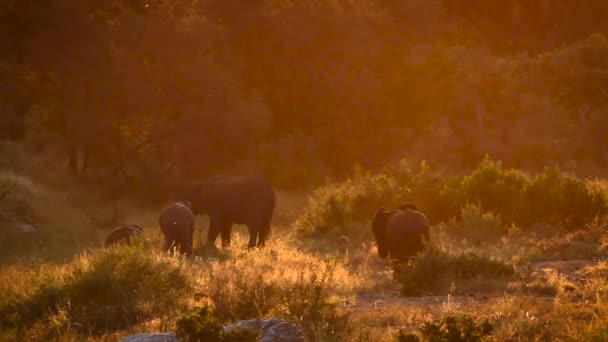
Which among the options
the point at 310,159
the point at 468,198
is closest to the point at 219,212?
the point at 468,198

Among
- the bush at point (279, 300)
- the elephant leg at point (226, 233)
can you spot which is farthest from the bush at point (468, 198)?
the bush at point (279, 300)

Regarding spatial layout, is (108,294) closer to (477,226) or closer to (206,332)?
(206,332)

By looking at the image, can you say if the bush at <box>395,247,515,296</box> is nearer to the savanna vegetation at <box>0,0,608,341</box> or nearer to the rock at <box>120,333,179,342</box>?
the savanna vegetation at <box>0,0,608,341</box>

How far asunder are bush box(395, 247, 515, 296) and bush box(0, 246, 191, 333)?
3.26 m

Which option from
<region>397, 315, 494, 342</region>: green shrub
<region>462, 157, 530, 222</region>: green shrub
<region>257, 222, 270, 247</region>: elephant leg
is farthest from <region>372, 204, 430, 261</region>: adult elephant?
<region>397, 315, 494, 342</region>: green shrub

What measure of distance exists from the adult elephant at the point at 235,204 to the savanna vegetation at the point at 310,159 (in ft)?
1.97

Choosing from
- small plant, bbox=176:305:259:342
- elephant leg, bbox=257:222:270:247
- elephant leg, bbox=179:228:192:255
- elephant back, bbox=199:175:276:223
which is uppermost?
small plant, bbox=176:305:259:342

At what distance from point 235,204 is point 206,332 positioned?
43.6 feet

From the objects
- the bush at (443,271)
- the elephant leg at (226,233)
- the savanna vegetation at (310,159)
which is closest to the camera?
the savanna vegetation at (310,159)

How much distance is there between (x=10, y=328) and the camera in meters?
12.1

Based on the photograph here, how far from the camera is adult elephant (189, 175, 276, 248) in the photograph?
857 inches

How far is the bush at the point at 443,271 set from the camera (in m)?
14.1

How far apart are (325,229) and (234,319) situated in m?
13.1

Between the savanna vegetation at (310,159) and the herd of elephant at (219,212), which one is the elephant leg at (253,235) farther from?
the savanna vegetation at (310,159)
